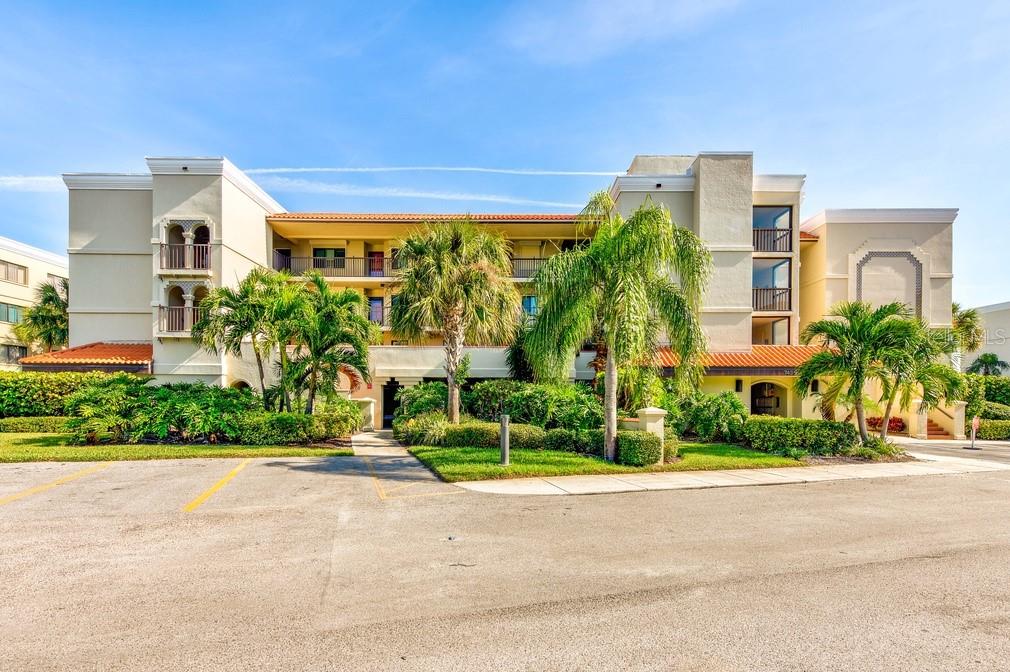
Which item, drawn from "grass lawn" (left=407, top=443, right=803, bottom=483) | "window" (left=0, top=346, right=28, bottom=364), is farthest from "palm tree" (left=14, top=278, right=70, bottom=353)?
"grass lawn" (left=407, top=443, right=803, bottom=483)

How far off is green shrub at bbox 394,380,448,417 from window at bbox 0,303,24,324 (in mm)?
32148

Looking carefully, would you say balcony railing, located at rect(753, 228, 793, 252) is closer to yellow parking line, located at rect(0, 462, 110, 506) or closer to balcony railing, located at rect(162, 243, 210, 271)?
balcony railing, located at rect(162, 243, 210, 271)

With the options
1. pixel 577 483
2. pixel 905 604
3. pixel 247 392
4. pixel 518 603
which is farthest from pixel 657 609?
pixel 247 392

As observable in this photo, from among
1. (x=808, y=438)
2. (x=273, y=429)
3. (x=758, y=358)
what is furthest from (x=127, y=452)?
(x=758, y=358)

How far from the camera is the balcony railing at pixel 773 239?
24.9 meters

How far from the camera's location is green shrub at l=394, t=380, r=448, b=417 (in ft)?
59.7

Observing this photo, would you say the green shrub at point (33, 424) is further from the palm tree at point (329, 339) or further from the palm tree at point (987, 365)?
the palm tree at point (987, 365)

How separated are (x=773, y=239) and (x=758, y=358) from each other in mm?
6537

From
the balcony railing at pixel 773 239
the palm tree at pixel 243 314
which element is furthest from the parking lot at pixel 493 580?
the balcony railing at pixel 773 239

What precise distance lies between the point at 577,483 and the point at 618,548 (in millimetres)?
4198

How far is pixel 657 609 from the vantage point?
4.91 m

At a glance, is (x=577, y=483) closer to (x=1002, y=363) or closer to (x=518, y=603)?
(x=518, y=603)

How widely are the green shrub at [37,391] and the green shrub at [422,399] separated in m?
9.70

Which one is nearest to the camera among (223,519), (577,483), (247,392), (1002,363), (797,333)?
(223,519)
